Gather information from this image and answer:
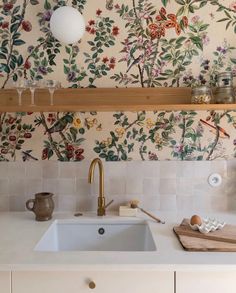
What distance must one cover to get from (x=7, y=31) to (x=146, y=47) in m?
0.79

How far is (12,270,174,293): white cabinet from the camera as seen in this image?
120 centimetres

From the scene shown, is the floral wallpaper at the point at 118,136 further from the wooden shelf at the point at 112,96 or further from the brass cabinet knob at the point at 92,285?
the brass cabinet knob at the point at 92,285

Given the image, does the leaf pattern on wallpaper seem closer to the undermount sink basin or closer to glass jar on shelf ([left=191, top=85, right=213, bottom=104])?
glass jar on shelf ([left=191, top=85, right=213, bottom=104])

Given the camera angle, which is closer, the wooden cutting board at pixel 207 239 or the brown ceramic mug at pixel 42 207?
the wooden cutting board at pixel 207 239

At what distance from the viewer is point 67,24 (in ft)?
5.64

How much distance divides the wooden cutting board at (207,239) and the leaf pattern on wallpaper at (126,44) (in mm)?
822

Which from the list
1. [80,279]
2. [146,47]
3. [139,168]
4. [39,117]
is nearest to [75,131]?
[39,117]

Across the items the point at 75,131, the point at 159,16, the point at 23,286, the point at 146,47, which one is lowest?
the point at 23,286

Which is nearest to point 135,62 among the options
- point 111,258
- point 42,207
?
point 42,207

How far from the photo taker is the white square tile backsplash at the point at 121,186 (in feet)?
6.05

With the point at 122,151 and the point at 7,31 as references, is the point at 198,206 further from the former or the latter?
the point at 7,31

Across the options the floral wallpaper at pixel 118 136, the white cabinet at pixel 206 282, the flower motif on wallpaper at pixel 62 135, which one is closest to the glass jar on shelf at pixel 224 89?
the floral wallpaper at pixel 118 136

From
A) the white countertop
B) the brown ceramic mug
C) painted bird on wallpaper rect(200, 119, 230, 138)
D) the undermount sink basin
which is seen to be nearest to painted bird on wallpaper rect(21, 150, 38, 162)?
the brown ceramic mug

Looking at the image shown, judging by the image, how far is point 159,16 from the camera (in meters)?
1.82
